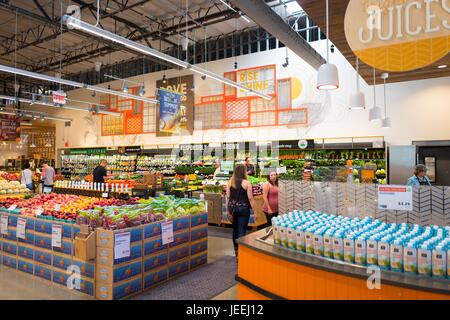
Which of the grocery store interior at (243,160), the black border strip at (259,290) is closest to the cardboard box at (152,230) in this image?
the grocery store interior at (243,160)

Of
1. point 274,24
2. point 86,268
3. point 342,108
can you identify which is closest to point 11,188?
point 86,268

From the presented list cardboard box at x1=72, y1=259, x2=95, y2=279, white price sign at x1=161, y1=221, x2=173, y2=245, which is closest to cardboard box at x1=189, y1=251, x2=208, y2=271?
white price sign at x1=161, y1=221, x2=173, y2=245

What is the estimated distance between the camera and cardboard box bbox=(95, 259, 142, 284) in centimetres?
407

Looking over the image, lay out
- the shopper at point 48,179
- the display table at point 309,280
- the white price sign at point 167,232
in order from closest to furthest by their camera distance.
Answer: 1. the display table at point 309,280
2. the white price sign at point 167,232
3. the shopper at point 48,179

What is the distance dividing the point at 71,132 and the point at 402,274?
64.3 ft

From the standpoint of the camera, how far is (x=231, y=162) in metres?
12.1

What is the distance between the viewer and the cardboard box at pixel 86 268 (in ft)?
13.8

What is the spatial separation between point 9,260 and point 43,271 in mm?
976

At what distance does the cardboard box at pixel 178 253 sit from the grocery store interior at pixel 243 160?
3 centimetres

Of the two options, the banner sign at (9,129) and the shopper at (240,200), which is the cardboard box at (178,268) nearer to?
the shopper at (240,200)

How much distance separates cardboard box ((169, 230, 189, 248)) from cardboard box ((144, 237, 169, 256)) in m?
0.24

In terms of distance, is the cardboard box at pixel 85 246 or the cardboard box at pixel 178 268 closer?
the cardboard box at pixel 85 246

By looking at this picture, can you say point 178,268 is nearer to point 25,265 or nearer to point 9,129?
point 25,265
